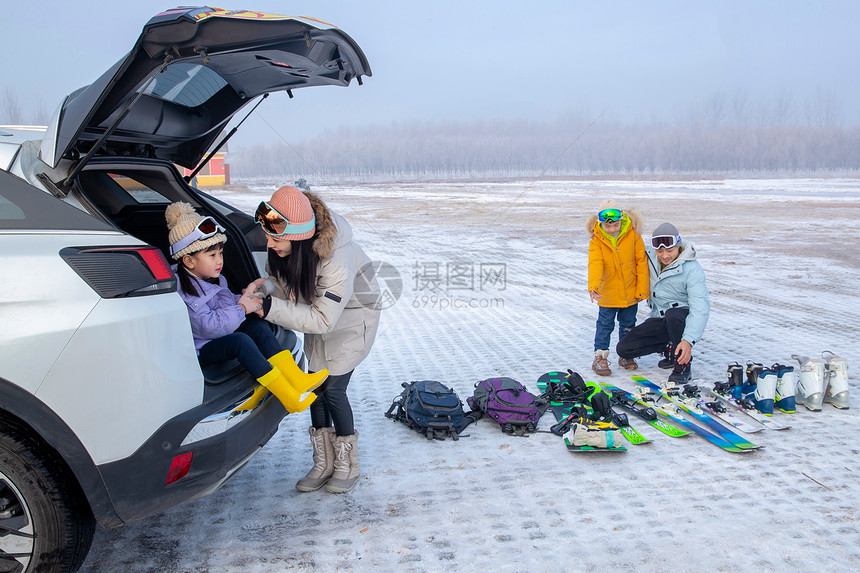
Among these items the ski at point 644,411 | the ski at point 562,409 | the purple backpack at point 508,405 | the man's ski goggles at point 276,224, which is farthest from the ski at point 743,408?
the man's ski goggles at point 276,224

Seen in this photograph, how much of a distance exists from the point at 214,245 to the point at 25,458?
4.01 ft

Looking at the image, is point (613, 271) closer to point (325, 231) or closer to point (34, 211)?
point (325, 231)

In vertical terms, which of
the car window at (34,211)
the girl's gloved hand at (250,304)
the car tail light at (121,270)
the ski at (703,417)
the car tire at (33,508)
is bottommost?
the ski at (703,417)

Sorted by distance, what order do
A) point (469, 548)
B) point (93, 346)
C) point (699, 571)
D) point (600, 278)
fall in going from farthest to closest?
point (600, 278) < point (469, 548) < point (699, 571) < point (93, 346)

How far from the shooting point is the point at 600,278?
5.20 metres

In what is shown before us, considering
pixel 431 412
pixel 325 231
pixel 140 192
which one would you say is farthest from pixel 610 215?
pixel 140 192

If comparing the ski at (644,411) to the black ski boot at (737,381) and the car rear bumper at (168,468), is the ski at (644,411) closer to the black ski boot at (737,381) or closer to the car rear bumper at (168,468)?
the black ski boot at (737,381)

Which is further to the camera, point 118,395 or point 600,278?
point 600,278

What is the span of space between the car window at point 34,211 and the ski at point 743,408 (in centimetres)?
399

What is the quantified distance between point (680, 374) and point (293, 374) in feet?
11.0

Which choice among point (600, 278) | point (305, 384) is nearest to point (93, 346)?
point (305, 384)

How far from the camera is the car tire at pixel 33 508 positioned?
1967 millimetres

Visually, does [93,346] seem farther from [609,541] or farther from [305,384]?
[609,541]

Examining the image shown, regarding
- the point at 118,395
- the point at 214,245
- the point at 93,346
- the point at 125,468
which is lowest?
the point at 125,468
